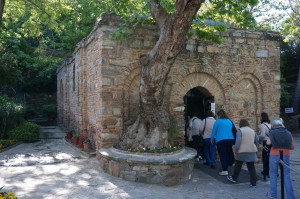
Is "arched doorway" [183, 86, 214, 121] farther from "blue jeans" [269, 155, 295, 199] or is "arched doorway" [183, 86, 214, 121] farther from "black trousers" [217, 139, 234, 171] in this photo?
"blue jeans" [269, 155, 295, 199]

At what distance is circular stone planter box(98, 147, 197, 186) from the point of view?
6953mm

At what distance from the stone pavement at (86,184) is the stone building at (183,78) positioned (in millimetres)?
1259

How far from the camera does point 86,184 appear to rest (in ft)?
22.2

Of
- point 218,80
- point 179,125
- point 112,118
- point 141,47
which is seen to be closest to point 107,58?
point 141,47

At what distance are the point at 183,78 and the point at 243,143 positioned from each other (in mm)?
3112

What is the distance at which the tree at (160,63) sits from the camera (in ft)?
24.3

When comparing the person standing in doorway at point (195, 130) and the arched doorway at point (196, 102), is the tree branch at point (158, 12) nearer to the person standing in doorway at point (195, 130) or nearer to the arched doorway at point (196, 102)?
the person standing in doorway at point (195, 130)

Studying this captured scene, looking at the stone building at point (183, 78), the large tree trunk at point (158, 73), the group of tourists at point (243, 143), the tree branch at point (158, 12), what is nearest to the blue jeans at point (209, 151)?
the group of tourists at point (243, 143)

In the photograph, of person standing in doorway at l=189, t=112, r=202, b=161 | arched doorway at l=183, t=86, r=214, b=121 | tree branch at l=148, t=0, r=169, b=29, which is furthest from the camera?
arched doorway at l=183, t=86, r=214, b=121

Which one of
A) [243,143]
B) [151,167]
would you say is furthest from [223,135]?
[151,167]

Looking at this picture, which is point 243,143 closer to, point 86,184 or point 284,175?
point 284,175

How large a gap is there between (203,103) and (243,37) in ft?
8.67

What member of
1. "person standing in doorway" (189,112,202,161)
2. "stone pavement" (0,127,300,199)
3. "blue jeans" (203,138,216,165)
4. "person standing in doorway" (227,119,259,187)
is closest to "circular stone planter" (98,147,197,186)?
"stone pavement" (0,127,300,199)

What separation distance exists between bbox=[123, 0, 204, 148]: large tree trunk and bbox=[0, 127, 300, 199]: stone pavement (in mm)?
1285
